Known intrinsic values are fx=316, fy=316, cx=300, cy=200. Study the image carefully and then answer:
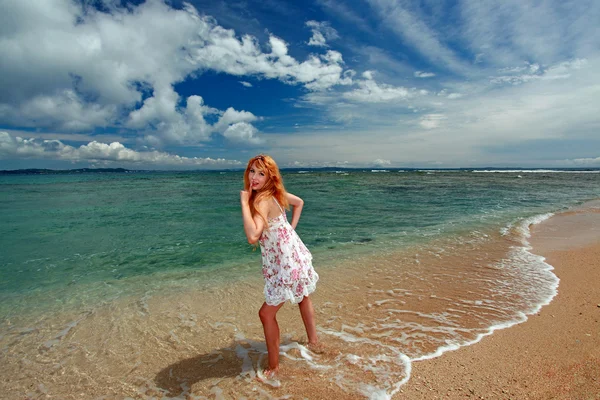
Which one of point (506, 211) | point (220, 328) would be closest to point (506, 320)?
point (220, 328)

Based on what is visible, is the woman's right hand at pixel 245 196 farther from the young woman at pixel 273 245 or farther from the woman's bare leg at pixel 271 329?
the woman's bare leg at pixel 271 329

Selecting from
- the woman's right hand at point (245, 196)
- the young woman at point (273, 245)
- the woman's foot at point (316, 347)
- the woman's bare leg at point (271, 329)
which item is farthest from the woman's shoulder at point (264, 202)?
the woman's foot at point (316, 347)

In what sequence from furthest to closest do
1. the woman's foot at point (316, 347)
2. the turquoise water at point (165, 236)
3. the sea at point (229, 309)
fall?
the turquoise water at point (165, 236), the woman's foot at point (316, 347), the sea at point (229, 309)

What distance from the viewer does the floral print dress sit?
3740mm

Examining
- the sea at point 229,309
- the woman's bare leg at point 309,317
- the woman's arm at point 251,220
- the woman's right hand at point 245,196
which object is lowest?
the sea at point 229,309

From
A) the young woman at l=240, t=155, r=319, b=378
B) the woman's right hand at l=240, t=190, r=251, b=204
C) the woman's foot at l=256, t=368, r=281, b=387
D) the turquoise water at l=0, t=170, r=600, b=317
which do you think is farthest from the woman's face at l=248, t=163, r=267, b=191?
the turquoise water at l=0, t=170, r=600, b=317

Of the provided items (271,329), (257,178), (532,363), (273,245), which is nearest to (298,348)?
(271,329)

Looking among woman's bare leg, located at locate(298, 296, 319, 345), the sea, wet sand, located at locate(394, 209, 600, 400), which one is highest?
woman's bare leg, located at locate(298, 296, 319, 345)

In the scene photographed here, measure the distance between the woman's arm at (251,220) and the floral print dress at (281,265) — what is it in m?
0.20

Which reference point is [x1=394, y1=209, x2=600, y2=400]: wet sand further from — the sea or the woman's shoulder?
the woman's shoulder

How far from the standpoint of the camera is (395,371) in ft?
12.9

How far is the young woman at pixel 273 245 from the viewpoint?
3598mm

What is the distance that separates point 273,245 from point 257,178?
2.70 feet

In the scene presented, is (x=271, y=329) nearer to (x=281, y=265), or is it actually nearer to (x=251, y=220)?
(x=281, y=265)
